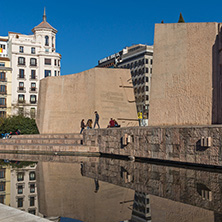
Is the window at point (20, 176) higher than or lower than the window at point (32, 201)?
lower

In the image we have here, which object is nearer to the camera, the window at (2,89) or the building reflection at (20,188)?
the building reflection at (20,188)

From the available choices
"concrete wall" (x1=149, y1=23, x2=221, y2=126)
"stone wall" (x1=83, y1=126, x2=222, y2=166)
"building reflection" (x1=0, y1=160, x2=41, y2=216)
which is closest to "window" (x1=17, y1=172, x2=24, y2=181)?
"building reflection" (x1=0, y1=160, x2=41, y2=216)

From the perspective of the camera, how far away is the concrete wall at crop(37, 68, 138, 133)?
24766 mm

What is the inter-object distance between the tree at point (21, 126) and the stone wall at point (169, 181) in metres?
22.3

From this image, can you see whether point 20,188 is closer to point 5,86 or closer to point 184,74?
point 184,74

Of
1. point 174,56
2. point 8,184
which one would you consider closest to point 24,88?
point 174,56

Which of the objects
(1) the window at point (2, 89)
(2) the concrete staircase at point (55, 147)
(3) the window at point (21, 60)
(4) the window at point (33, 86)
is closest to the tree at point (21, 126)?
(2) the concrete staircase at point (55, 147)

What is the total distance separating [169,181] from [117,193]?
7.04 ft

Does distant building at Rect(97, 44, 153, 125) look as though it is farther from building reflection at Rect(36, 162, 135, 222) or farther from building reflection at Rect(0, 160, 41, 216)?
building reflection at Rect(36, 162, 135, 222)

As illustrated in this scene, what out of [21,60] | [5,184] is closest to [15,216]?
[5,184]

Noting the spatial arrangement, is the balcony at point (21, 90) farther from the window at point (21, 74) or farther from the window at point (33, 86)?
the window at point (21, 74)

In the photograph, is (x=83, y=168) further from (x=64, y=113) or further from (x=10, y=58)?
(x=10, y=58)

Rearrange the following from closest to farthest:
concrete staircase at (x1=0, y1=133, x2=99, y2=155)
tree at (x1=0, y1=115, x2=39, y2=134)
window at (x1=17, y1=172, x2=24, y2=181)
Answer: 1. window at (x1=17, y1=172, x2=24, y2=181)
2. concrete staircase at (x1=0, y1=133, x2=99, y2=155)
3. tree at (x1=0, y1=115, x2=39, y2=134)

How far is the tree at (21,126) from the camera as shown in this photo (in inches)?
1378
